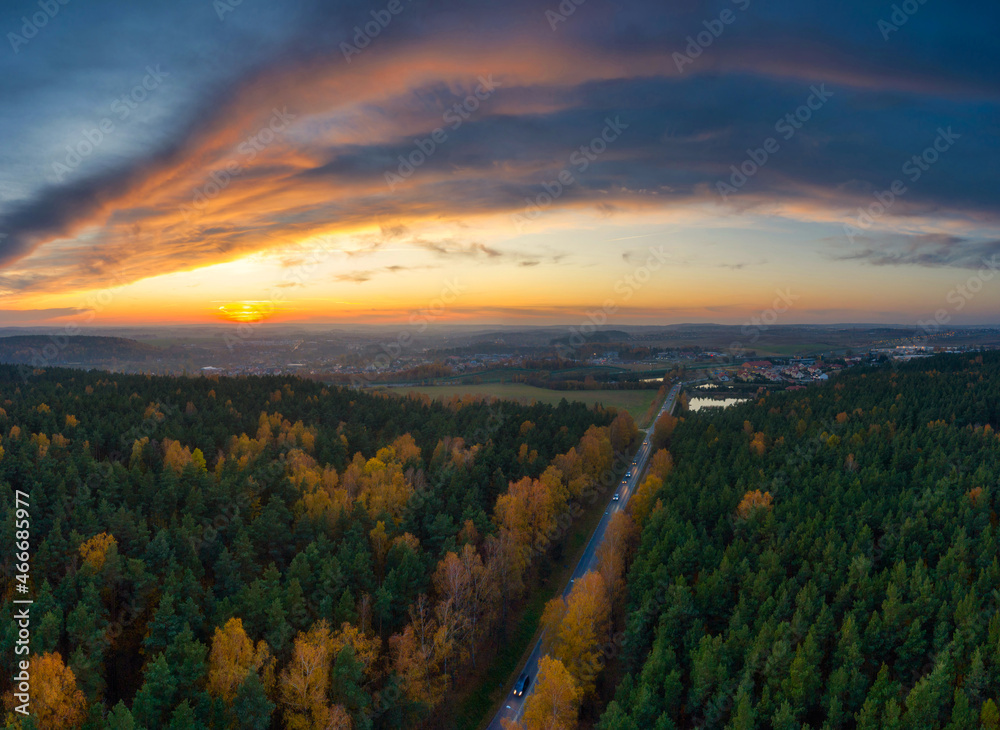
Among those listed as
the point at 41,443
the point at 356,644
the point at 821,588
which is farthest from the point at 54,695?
the point at 821,588

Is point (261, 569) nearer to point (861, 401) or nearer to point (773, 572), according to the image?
point (773, 572)

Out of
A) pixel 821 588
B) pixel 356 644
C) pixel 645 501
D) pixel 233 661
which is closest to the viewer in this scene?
pixel 233 661

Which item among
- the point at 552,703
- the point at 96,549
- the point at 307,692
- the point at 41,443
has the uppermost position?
the point at 41,443

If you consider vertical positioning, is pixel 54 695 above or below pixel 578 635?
above

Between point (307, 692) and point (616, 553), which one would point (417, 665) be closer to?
point (307, 692)

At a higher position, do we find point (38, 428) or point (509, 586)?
point (38, 428)

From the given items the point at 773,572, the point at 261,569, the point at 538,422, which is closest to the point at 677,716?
the point at 773,572

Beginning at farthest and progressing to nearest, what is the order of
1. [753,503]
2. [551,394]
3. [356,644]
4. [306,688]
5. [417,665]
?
[551,394]
[753,503]
[417,665]
[356,644]
[306,688]
